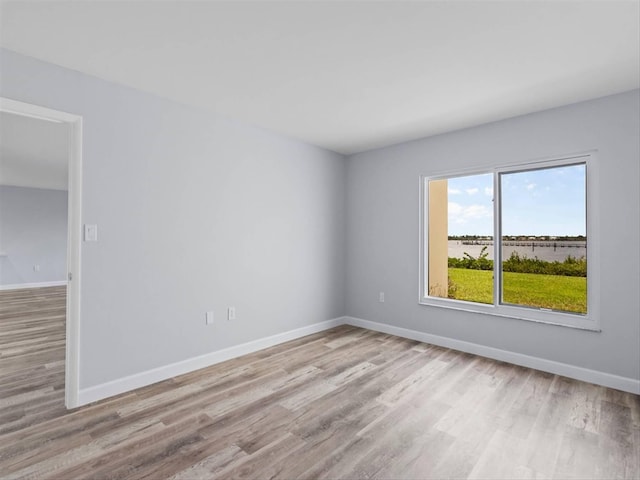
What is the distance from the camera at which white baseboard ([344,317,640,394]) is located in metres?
2.71

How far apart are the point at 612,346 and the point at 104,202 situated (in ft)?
14.4

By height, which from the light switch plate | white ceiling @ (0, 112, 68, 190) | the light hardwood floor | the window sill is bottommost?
the light hardwood floor

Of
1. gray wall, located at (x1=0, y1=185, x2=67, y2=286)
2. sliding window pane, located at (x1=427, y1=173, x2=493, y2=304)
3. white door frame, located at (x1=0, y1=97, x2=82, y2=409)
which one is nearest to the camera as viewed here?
white door frame, located at (x1=0, y1=97, x2=82, y2=409)

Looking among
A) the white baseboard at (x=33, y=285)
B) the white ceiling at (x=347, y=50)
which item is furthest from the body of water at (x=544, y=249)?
the white baseboard at (x=33, y=285)

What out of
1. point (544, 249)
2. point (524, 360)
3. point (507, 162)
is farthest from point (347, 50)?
point (524, 360)

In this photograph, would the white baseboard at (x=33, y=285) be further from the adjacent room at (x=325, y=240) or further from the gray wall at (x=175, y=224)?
the gray wall at (x=175, y=224)

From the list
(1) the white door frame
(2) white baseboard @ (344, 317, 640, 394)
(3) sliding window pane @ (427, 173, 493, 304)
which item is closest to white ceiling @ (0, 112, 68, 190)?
(1) the white door frame

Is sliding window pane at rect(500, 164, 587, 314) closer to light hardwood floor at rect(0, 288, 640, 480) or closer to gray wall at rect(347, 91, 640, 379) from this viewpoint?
gray wall at rect(347, 91, 640, 379)

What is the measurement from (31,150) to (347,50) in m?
5.19

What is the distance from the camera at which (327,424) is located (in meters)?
2.20

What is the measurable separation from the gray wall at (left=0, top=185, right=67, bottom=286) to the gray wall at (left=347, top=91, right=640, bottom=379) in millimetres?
8514

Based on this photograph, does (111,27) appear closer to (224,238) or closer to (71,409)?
(224,238)

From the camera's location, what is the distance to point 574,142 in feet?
9.72

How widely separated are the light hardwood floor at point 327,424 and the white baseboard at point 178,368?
10 cm
